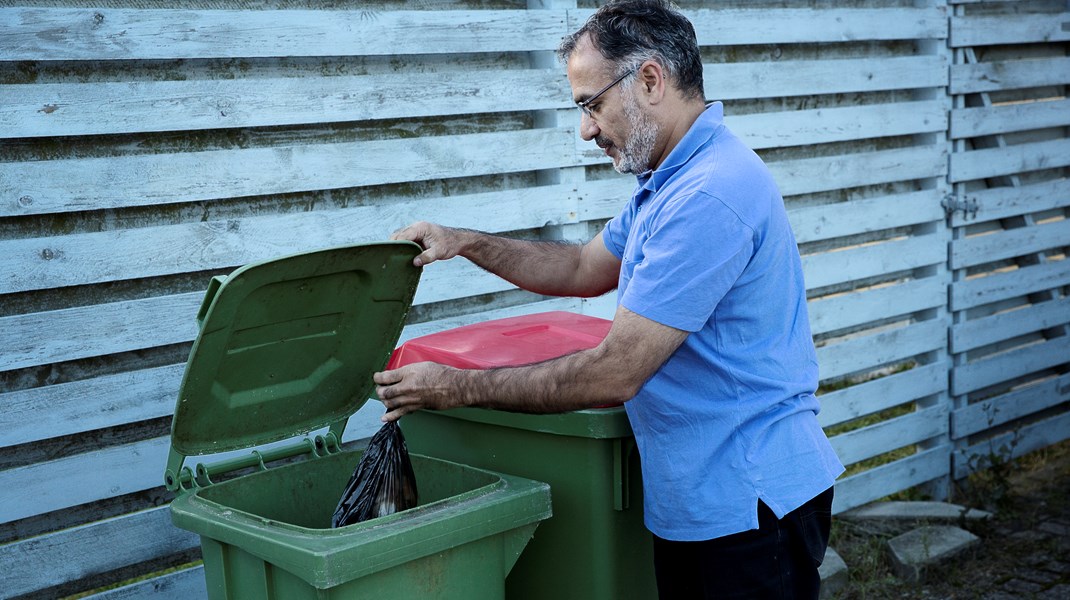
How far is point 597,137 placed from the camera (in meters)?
2.71

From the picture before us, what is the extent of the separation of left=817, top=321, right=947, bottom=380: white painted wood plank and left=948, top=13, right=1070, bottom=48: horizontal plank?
1.42 metres

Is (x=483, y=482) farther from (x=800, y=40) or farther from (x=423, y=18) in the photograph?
(x=800, y=40)

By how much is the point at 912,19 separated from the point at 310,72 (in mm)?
3173

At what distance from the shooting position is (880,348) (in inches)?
217

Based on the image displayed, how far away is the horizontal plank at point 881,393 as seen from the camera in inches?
209

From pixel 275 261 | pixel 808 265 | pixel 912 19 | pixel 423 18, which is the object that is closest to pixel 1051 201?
pixel 912 19

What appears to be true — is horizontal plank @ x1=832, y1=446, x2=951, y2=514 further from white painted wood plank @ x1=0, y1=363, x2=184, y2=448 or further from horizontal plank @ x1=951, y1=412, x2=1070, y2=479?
white painted wood plank @ x1=0, y1=363, x2=184, y2=448

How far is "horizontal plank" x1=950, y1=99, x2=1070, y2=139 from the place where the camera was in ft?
18.6

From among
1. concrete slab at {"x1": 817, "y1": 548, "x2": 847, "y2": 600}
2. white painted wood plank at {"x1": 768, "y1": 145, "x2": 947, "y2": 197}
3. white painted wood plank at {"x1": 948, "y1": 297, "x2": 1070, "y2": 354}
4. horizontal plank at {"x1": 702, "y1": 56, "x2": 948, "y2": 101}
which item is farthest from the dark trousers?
white painted wood plank at {"x1": 948, "y1": 297, "x2": 1070, "y2": 354}

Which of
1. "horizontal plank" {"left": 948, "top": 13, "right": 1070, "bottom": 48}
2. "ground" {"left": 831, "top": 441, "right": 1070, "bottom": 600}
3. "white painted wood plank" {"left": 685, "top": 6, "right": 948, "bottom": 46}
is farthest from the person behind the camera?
"horizontal plank" {"left": 948, "top": 13, "right": 1070, "bottom": 48}

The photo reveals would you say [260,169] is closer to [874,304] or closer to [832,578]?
[832,578]

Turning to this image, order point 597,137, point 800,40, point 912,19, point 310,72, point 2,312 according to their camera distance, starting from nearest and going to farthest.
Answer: point 597,137 < point 2,312 < point 310,72 < point 800,40 < point 912,19

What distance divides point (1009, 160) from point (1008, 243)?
44 cm

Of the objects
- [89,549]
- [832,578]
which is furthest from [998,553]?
[89,549]
